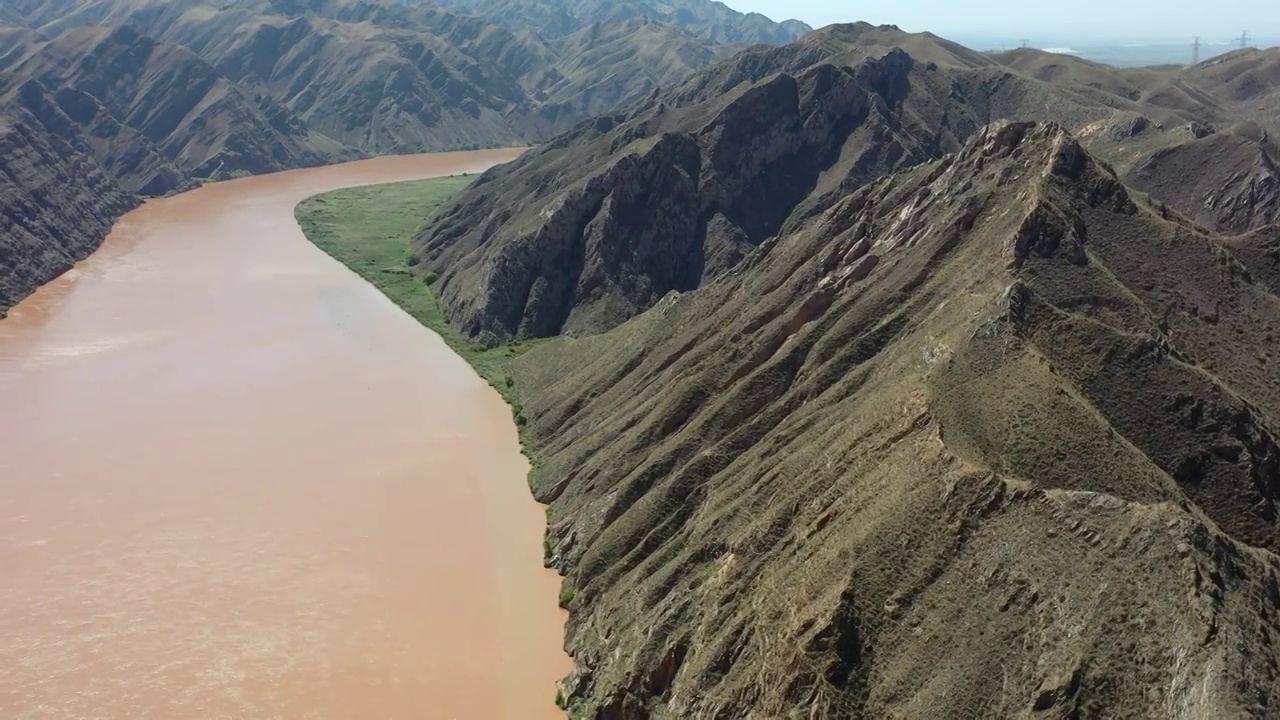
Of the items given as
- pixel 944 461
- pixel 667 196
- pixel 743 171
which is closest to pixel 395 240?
pixel 667 196

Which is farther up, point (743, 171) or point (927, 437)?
point (743, 171)

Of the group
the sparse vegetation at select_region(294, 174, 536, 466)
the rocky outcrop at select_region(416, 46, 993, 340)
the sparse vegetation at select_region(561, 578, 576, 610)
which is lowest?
the sparse vegetation at select_region(561, 578, 576, 610)

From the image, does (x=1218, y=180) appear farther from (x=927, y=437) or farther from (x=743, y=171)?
(x=927, y=437)

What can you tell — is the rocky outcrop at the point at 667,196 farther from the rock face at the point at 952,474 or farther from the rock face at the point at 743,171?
the rock face at the point at 952,474

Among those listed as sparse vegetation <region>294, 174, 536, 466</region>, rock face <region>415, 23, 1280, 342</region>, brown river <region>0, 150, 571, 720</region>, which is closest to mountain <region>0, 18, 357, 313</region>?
brown river <region>0, 150, 571, 720</region>

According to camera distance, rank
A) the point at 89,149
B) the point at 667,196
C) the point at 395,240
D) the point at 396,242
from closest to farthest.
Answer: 1. the point at 667,196
2. the point at 396,242
3. the point at 395,240
4. the point at 89,149

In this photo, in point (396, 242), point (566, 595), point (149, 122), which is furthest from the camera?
point (149, 122)

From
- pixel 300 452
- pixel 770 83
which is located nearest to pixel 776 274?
pixel 300 452

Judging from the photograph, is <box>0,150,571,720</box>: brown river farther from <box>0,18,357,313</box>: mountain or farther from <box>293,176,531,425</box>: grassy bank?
<box>0,18,357,313</box>: mountain
